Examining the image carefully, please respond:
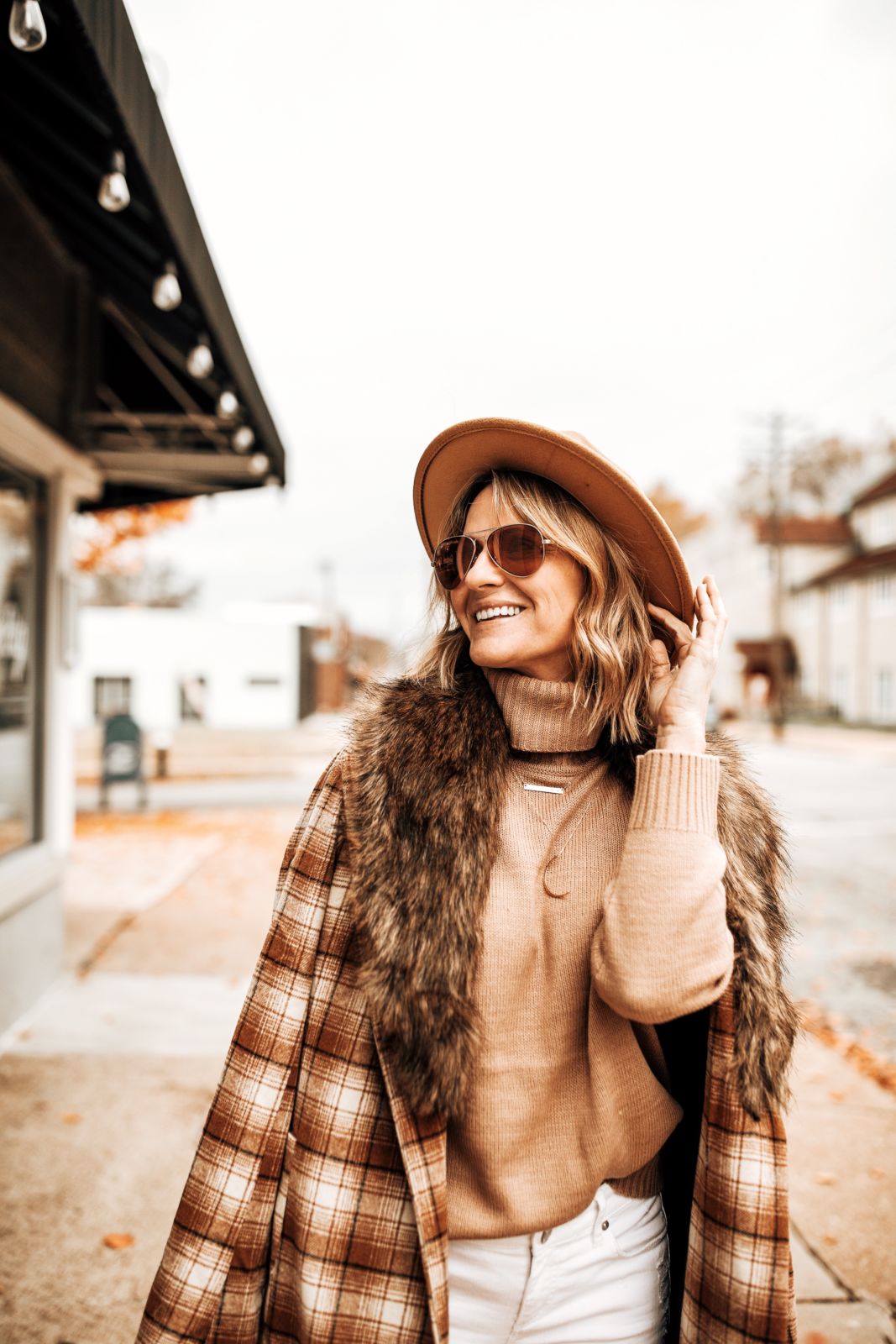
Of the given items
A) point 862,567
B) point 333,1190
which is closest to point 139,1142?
point 333,1190

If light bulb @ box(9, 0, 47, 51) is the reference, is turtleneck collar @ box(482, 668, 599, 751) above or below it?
below

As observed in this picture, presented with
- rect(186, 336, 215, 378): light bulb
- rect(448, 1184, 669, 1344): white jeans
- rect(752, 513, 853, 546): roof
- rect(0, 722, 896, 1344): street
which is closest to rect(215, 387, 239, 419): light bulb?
rect(186, 336, 215, 378): light bulb

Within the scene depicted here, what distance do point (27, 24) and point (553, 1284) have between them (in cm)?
274

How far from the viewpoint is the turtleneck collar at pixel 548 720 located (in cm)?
170

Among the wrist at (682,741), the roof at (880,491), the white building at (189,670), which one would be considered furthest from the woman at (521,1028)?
the roof at (880,491)

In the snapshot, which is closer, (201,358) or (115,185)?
(115,185)

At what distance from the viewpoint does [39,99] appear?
3.00 metres

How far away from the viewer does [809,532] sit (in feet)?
154

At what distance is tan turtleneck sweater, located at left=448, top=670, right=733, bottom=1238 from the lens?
139 centimetres

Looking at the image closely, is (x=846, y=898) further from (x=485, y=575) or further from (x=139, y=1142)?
(x=485, y=575)

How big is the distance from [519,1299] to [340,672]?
144 ft

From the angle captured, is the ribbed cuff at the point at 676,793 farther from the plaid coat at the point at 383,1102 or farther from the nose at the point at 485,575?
the nose at the point at 485,575

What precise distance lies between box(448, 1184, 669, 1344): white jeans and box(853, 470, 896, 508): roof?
44.2 meters

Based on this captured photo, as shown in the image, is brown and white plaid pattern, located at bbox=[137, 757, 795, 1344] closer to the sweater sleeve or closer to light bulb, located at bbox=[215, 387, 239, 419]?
the sweater sleeve
